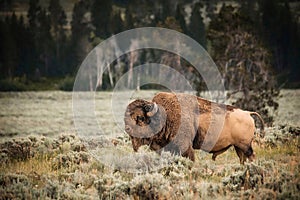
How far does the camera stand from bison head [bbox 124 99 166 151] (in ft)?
37.8

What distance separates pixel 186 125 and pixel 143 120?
91cm

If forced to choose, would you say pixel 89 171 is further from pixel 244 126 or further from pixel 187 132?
pixel 244 126

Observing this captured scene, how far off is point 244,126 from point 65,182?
4092 millimetres

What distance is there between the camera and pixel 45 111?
45.5 meters

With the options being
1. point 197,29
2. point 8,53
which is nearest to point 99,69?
point 8,53

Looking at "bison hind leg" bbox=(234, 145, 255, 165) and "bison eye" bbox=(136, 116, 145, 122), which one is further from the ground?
"bison eye" bbox=(136, 116, 145, 122)

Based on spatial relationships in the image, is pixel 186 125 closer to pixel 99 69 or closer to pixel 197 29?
pixel 99 69

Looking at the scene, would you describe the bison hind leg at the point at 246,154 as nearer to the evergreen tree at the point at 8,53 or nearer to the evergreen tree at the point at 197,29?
the evergreen tree at the point at 8,53

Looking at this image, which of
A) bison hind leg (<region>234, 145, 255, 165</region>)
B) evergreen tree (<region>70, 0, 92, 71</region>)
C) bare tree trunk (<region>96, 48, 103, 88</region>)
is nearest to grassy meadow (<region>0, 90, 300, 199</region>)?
bison hind leg (<region>234, 145, 255, 165</region>)

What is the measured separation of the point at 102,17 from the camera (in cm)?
8294

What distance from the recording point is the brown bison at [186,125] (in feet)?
38.2

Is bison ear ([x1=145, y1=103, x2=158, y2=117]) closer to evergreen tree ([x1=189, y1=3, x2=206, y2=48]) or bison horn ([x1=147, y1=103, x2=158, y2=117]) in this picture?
bison horn ([x1=147, y1=103, x2=158, y2=117])

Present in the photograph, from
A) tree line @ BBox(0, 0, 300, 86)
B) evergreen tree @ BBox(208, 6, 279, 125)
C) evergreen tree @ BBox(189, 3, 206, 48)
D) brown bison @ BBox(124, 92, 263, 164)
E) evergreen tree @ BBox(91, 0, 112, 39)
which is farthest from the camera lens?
evergreen tree @ BBox(91, 0, 112, 39)

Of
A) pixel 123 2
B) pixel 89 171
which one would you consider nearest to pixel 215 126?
pixel 89 171
